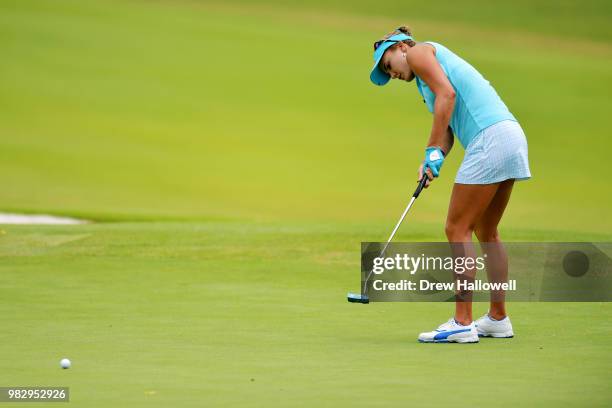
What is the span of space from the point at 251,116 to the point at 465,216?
1770cm

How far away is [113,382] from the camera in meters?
4.72

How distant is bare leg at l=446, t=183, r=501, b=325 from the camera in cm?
620

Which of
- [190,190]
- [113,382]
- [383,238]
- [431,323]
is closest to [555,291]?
[431,323]

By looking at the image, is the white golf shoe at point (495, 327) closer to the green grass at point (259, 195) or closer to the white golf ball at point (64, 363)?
the green grass at point (259, 195)

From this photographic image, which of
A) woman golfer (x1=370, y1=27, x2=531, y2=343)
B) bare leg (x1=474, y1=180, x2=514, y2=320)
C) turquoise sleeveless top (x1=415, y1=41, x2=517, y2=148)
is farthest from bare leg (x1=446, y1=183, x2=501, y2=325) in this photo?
turquoise sleeveless top (x1=415, y1=41, x2=517, y2=148)

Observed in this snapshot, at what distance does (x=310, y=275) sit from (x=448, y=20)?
107ft

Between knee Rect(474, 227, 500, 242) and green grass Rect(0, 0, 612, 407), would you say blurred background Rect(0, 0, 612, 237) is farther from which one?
knee Rect(474, 227, 500, 242)

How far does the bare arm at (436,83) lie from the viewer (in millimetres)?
6105

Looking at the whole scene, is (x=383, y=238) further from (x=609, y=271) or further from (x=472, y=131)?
(x=472, y=131)

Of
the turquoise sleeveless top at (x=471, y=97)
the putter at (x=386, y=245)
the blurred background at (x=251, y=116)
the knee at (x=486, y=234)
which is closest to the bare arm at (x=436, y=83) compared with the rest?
the turquoise sleeveless top at (x=471, y=97)

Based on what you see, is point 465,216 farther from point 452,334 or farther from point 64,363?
point 64,363

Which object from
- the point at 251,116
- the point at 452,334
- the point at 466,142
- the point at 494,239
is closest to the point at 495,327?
the point at 452,334

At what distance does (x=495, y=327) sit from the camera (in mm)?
6254

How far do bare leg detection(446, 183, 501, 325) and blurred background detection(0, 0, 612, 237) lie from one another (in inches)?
358
